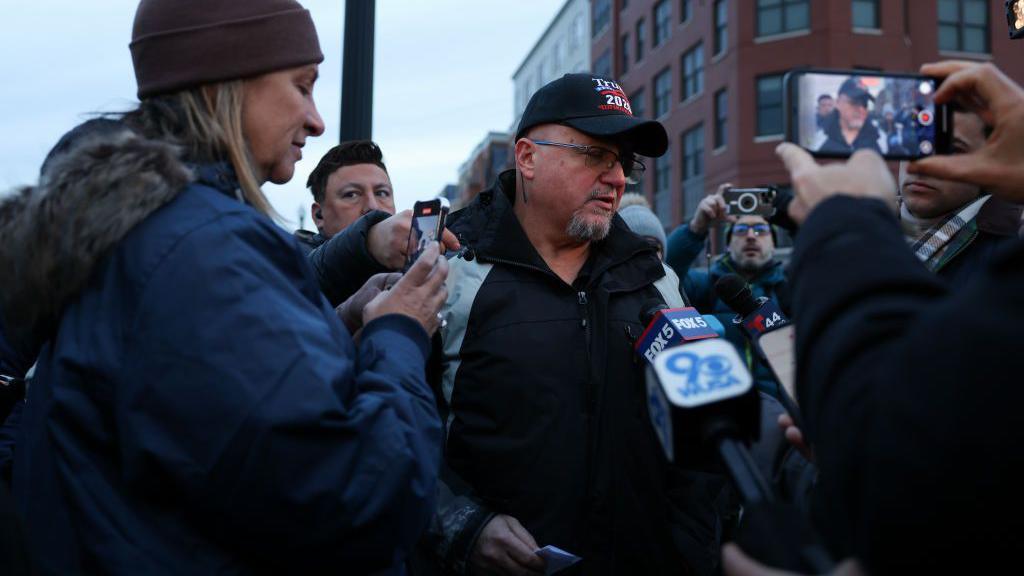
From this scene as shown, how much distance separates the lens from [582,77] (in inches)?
147

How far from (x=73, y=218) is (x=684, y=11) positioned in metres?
33.3

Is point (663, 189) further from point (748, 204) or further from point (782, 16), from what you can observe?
point (748, 204)

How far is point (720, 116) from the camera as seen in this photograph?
30.0 metres

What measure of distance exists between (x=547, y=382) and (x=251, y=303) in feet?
5.27

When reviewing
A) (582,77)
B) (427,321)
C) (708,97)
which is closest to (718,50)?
(708,97)

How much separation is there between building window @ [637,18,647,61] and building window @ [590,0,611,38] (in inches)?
128

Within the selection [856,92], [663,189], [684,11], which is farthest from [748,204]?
[663,189]

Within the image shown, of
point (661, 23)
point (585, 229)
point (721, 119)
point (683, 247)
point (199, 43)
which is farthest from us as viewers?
point (661, 23)

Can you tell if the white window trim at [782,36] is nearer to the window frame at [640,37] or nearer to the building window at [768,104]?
the building window at [768,104]

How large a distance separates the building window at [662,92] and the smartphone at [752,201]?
30294 millimetres

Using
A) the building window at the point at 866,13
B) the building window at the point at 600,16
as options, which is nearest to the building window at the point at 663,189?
the building window at the point at 600,16

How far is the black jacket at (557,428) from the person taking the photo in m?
3.04

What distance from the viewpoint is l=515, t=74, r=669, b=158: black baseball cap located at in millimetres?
3572

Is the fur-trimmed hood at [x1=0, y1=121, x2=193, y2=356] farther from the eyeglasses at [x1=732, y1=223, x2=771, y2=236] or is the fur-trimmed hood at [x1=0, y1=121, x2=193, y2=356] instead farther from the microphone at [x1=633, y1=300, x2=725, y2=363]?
the eyeglasses at [x1=732, y1=223, x2=771, y2=236]
